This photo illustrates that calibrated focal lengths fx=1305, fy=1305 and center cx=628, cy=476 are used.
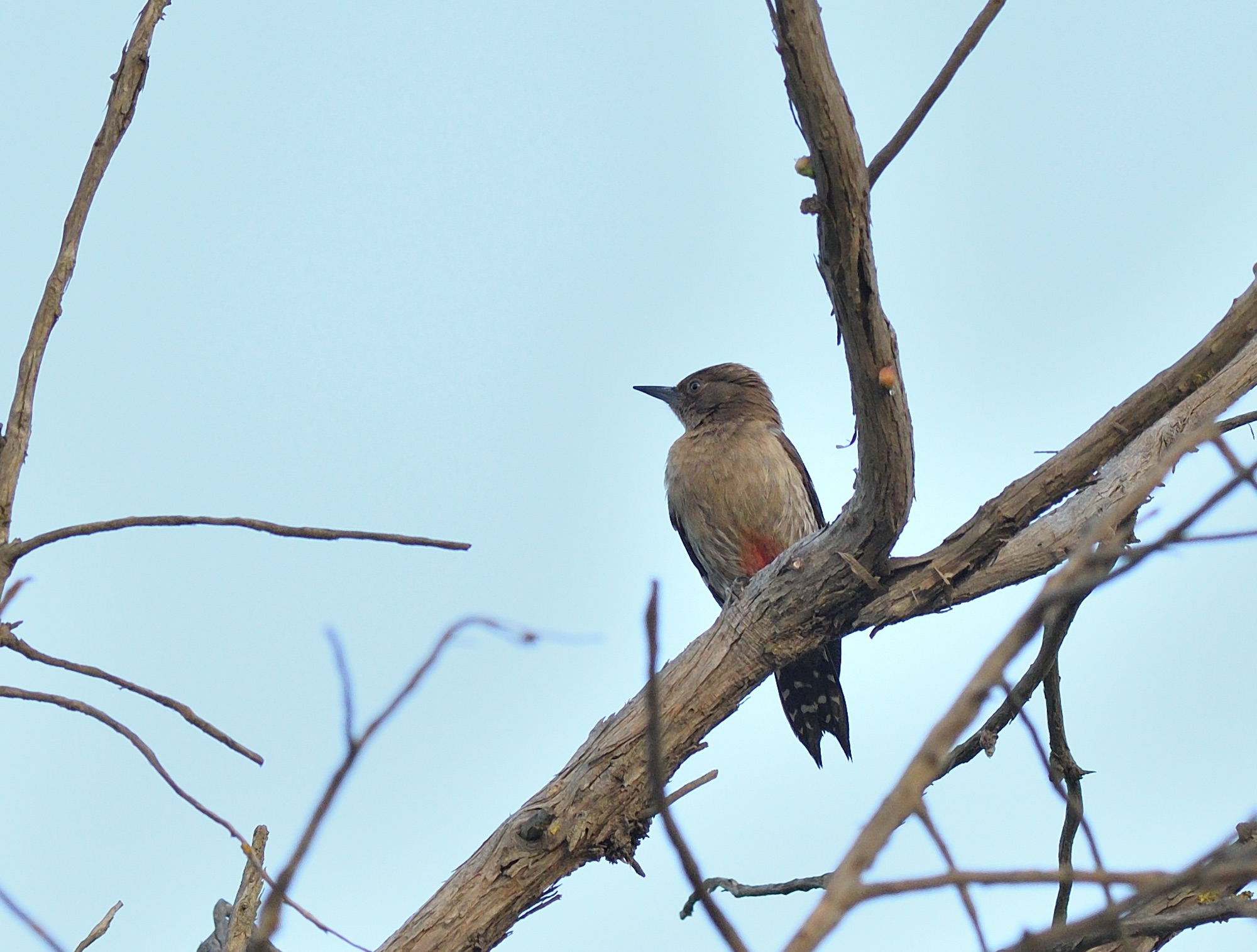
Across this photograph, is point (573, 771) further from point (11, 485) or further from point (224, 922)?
point (11, 485)

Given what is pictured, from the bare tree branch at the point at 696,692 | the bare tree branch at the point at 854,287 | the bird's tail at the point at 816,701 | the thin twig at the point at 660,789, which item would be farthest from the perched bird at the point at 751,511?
the thin twig at the point at 660,789

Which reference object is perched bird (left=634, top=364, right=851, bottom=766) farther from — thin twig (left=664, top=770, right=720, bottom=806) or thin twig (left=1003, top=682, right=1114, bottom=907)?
thin twig (left=1003, top=682, right=1114, bottom=907)

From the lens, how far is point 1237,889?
12.7ft

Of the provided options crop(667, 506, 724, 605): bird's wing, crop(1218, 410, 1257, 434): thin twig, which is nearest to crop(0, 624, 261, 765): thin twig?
crop(1218, 410, 1257, 434): thin twig

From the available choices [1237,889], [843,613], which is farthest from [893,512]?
[1237,889]

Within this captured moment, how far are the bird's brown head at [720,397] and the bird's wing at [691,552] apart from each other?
0.57 meters

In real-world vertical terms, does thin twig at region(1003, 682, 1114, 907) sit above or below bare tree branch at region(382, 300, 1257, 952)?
below

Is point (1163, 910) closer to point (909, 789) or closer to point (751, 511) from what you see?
point (909, 789)

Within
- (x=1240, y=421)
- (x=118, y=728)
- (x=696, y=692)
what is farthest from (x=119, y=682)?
(x=1240, y=421)

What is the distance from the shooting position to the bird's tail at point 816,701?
6.94 m

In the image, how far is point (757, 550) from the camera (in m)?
7.35

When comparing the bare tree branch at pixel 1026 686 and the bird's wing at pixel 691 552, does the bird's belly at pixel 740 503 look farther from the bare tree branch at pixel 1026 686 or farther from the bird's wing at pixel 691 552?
the bare tree branch at pixel 1026 686

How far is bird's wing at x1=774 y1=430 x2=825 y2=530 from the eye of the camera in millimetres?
7625

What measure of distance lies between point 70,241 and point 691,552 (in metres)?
5.87
